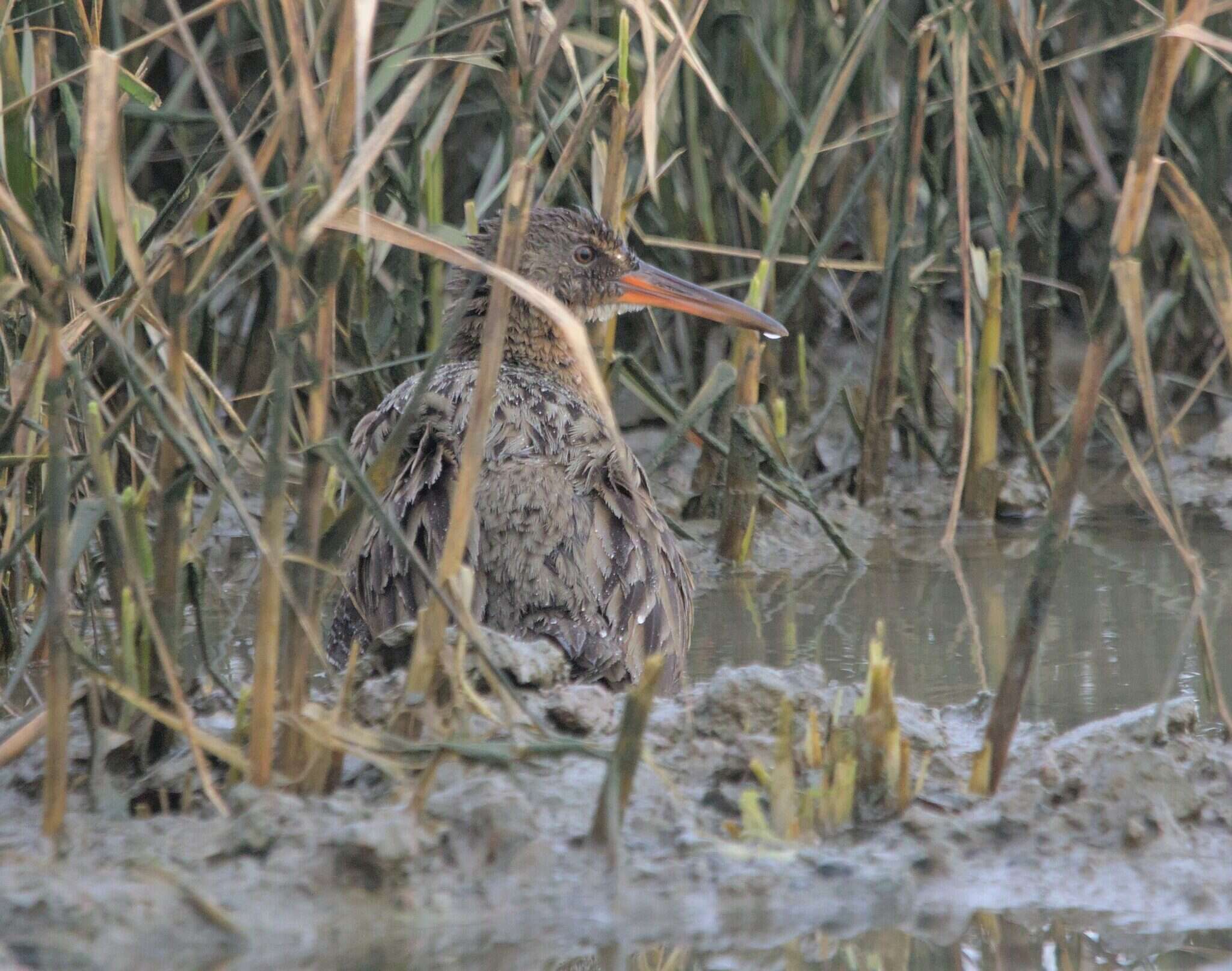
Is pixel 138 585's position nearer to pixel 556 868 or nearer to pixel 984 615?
pixel 556 868

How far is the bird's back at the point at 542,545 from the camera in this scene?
3.88 meters

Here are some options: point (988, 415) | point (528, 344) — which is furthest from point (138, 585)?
point (988, 415)

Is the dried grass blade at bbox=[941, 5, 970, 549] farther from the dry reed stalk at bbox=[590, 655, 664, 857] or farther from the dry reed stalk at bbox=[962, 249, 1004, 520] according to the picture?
the dry reed stalk at bbox=[590, 655, 664, 857]

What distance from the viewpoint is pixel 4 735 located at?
126 inches

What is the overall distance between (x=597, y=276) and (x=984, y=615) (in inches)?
61.5

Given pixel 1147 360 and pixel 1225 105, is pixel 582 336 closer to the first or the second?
pixel 1147 360

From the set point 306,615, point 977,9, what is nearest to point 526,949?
point 306,615

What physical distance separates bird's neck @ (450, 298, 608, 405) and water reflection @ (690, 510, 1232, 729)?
0.86 meters

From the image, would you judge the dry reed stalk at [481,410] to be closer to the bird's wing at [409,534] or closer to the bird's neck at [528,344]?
the bird's wing at [409,534]

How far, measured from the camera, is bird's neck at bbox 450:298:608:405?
4.91m

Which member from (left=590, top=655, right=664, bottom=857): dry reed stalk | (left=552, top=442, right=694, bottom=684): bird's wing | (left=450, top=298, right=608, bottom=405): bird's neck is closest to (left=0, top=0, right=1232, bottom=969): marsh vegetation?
(left=590, top=655, right=664, bottom=857): dry reed stalk

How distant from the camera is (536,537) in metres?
3.91

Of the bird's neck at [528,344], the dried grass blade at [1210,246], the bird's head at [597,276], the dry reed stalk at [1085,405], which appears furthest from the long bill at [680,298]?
the dried grass blade at [1210,246]

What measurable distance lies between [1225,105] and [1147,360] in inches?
152
